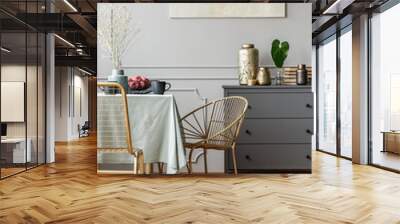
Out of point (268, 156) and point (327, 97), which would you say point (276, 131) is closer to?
point (268, 156)

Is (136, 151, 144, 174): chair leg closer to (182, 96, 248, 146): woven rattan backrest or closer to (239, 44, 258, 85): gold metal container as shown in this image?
(182, 96, 248, 146): woven rattan backrest

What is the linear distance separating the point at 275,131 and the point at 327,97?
4239mm

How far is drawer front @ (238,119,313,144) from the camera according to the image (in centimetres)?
442

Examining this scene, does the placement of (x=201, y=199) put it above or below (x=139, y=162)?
below

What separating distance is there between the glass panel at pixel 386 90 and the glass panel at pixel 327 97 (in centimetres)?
179

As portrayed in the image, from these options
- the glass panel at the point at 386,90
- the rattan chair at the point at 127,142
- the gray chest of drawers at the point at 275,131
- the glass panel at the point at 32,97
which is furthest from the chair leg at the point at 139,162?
the glass panel at the point at 386,90

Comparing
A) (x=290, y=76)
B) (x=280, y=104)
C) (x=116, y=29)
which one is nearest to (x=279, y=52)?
(x=290, y=76)

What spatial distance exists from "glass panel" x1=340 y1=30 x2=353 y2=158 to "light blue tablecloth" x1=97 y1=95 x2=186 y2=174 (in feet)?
12.9

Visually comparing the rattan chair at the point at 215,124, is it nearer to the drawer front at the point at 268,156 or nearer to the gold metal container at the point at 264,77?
the drawer front at the point at 268,156

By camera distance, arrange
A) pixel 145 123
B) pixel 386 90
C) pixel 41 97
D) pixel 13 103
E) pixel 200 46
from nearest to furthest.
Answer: pixel 145 123
pixel 200 46
pixel 13 103
pixel 386 90
pixel 41 97

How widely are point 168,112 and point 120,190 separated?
2.67ft

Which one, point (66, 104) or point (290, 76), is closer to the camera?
point (290, 76)

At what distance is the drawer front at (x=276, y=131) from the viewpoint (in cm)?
442

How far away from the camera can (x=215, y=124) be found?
4.69 metres
